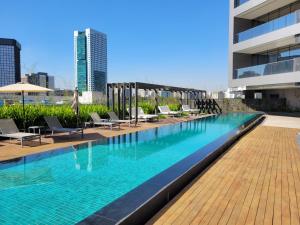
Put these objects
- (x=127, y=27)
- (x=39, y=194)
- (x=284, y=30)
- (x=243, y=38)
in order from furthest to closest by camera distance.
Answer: (x=127, y=27), (x=243, y=38), (x=284, y=30), (x=39, y=194)

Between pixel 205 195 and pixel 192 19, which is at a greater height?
pixel 192 19

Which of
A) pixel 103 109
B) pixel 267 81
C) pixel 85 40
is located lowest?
pixel 103 109

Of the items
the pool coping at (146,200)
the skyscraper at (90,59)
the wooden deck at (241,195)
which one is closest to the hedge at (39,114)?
the pool coping at (146,200)

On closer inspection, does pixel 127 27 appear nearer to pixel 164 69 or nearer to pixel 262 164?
pixel 164 69

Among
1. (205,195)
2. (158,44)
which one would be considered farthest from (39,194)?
(158,44)

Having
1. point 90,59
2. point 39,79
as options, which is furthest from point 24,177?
point 90,59

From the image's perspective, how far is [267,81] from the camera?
794 inches

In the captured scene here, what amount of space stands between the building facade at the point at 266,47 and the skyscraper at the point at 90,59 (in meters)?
44.8

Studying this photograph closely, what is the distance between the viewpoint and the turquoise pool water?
3.98 metres

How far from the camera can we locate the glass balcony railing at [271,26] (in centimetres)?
1831

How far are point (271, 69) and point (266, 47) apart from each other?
4.13 m

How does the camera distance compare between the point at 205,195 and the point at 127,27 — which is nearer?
the point at 205,195

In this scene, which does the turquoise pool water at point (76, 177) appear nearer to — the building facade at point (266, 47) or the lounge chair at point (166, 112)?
the lounge chair at point (166, 112)

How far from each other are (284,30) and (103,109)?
14769 millimetres
